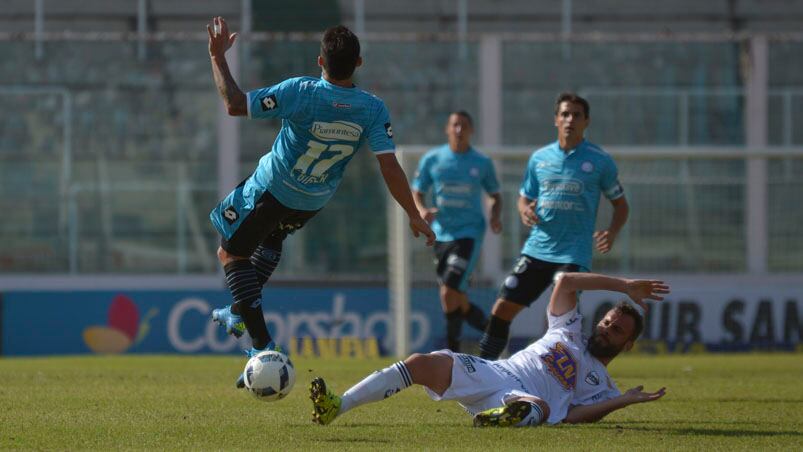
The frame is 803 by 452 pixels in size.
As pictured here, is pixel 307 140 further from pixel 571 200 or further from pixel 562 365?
pixel 571 200

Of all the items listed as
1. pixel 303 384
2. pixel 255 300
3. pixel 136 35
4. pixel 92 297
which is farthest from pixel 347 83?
pixel 136 35

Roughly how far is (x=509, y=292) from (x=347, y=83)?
10.6 ft

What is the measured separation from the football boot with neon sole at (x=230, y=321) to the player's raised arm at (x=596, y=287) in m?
1.95

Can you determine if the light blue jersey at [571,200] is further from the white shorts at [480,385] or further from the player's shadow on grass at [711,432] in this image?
the white shorts at [480,385]

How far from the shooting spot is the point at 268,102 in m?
7.51

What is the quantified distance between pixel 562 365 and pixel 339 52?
226 centimetres

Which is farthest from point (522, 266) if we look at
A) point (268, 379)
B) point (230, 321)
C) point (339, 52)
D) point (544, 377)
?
point (268, 379)

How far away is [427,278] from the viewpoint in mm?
17422

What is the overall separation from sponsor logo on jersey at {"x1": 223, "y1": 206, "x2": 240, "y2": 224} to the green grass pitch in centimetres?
122

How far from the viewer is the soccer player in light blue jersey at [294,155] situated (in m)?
7.51

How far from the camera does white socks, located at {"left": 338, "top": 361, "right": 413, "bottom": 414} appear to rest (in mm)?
7016

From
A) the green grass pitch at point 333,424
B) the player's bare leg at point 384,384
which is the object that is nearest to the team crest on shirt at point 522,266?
the green grass pitch at point 333,424

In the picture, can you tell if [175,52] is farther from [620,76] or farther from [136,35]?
[620,76]

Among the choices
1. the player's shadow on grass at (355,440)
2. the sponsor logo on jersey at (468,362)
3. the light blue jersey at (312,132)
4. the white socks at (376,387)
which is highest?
the light blue jersey at (312,132)
